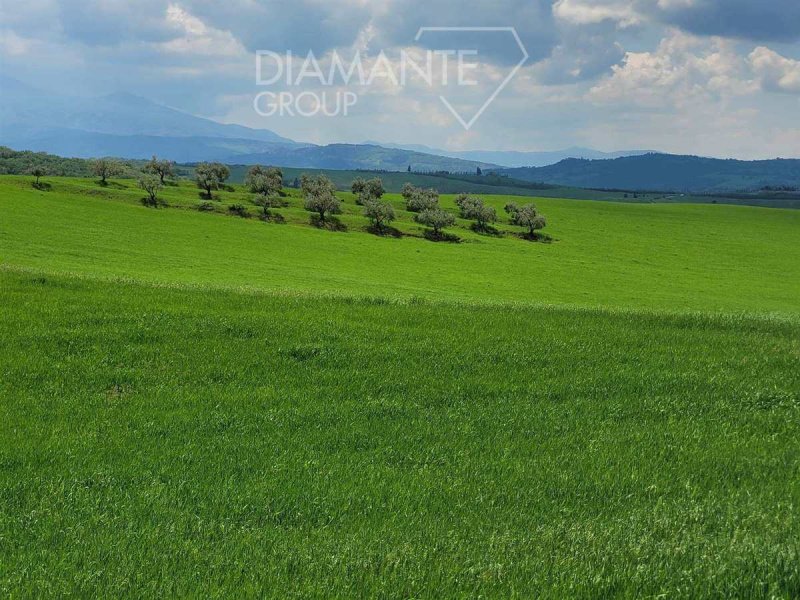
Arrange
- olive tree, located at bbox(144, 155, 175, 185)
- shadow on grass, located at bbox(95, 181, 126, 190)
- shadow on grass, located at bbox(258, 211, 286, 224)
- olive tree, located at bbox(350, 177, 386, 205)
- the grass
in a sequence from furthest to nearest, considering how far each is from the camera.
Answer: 1. olive tree, located at bbox(350, 177, 386, 205)
2. olive tree, located at bbox(144, 155, 175, 185)
3. shadow on grass, located at bbox(95, 181, 126, 190)
4. shadow on grass, located at bbox(258, 211, 286, 224)
5. the grass

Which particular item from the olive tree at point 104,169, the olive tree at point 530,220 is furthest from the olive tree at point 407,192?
the olive tree at point 104,169

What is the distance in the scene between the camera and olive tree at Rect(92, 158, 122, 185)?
122312 millimetres

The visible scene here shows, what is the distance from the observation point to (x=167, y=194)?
113750 mm

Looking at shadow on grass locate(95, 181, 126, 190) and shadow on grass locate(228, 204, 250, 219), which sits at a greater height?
shadow on grass locate(95, 181, 126, 190)

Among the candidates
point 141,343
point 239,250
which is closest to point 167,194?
point 239,250

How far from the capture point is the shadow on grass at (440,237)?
103 metres

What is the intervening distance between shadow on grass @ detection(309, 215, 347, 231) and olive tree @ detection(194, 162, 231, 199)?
3231 centimetres

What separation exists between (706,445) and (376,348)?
7522 mm

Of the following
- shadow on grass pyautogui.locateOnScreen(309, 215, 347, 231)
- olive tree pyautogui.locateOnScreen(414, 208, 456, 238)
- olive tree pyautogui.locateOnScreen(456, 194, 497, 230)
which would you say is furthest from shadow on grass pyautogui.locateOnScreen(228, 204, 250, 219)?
olive tree pyautogui.locateOnScreen(456, 194, 497, 230)

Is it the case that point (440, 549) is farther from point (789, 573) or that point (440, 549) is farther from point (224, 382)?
point (224, 382)

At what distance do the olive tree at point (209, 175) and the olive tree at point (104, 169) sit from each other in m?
18.3

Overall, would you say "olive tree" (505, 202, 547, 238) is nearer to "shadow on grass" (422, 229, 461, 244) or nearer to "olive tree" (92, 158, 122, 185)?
"shadow on grass" (422, 229, 461, 244)

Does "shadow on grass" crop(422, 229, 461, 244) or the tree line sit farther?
the tree line

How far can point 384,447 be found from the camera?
9.06m
